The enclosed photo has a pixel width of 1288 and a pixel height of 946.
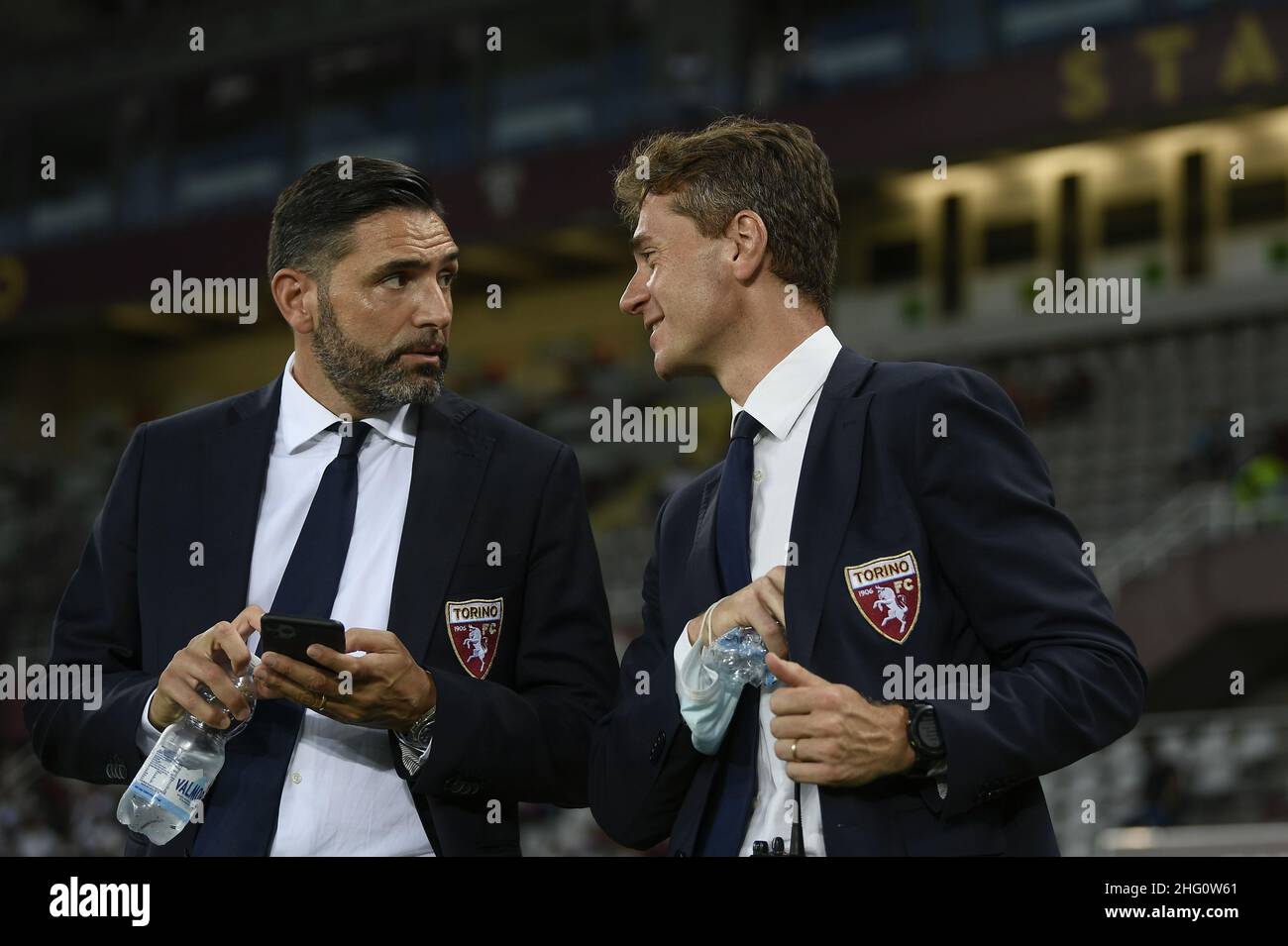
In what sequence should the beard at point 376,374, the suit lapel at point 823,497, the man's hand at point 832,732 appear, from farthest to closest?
1. the beard at point 376,374
2. the suit lapel at point 823,497
3. the man's hand at point 832,732

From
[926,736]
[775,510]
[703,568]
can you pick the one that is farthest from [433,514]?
[926,736]

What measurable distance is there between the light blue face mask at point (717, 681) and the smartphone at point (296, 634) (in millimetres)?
544

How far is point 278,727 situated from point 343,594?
25 centimetres

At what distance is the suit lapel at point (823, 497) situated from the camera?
7.93 ft

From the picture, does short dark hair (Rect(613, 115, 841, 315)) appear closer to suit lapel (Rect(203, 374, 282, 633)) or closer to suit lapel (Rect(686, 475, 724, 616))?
suit lapel (Rect(686, 475, 724, 616))

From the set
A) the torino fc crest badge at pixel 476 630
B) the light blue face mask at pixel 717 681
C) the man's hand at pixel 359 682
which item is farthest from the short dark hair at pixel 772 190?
the man's hand at pixel 359 682

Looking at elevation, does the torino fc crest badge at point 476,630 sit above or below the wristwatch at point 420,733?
above

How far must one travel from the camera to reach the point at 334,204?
3.15 metres

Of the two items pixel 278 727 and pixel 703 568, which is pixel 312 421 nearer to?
pixel 278 727

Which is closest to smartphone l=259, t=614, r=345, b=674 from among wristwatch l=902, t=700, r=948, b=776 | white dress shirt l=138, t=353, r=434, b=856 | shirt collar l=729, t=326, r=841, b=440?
white dress shirt l=138, t=353, r=434, b=856

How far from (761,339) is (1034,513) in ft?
1.89

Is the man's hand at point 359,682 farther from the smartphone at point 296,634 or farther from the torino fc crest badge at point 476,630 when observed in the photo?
the torino fc crest badge at point 476,630

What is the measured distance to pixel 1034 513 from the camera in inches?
96.3

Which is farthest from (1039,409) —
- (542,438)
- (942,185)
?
(542,438)
